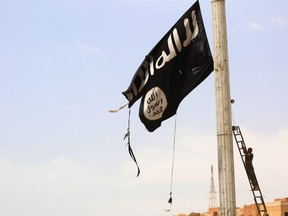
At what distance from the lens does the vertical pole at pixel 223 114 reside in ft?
28.4

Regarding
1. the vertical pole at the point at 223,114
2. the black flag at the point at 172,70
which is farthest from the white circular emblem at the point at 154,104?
the vertical pole at the point at 223,114

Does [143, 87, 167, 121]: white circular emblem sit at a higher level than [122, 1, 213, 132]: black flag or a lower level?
lower

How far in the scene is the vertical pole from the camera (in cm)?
865

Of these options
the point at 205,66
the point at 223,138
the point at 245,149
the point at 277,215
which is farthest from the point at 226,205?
the point at 277,215

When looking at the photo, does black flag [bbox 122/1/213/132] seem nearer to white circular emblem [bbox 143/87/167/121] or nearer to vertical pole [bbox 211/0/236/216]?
white circular emblem [bbox 143/87/167/121]

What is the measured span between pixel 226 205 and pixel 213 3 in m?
3.26

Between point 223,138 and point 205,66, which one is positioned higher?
point 205,66

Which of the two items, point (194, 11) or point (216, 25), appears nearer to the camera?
point (216, 25)

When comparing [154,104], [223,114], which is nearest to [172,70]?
[154,104]

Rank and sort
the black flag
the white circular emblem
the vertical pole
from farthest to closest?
the white circular emblem
the black flag
the vertical pole

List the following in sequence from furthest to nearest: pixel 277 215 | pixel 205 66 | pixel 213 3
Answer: pixel 277 215, pixel 205 66, pixel 213 3

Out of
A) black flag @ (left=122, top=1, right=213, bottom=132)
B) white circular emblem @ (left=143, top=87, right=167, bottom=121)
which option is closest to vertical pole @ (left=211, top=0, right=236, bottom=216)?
black flag @ (left=122, top=1, right=213, bottom=132)

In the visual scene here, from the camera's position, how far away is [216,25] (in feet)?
29.9

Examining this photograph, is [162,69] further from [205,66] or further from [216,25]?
[216,25]
